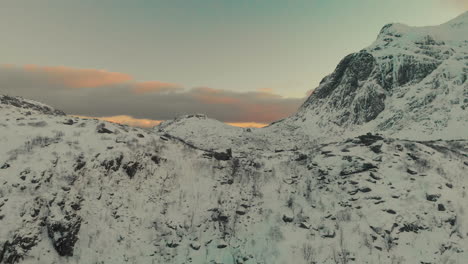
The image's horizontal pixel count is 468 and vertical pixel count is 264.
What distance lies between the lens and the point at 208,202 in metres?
26.3

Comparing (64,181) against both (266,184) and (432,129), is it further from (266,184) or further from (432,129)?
(432,129)

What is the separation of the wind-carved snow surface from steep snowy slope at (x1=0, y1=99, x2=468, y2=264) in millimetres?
72

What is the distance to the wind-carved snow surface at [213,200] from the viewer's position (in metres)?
21.2

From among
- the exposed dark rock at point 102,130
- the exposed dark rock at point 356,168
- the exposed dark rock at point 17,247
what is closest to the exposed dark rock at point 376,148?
the exposed dark rock at point 356,168

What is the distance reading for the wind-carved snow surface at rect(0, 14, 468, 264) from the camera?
2120 cm

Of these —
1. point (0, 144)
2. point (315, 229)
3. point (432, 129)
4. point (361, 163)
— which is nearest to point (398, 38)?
point (432, 129)

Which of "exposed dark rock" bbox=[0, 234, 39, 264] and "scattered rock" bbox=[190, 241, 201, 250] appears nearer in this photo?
"exposed dark rock" bbox=[0, 234, 39, 264]

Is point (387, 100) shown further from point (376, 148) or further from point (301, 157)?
point (301, 157)

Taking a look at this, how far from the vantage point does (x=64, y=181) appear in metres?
23.0

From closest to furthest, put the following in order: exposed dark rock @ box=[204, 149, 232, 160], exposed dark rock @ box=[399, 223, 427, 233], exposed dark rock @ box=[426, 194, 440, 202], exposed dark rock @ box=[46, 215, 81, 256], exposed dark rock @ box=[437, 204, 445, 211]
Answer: exposed dark rock @ box=[46, 215, 81, 256], exposed dark rock @ box=[399, 223, 427, 233], exposed dark rock @ box=[437, 204, 445, 211], exposed dark rock @ box=[426, 194, 440, 202], exposed dark rock @ box=[204, 149, 232, 160]

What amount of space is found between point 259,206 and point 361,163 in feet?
29.1

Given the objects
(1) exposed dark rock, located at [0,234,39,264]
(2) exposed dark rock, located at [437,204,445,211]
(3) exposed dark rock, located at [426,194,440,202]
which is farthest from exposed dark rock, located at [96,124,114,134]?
(2) exposed dark rock, located at [437,204,445,211]

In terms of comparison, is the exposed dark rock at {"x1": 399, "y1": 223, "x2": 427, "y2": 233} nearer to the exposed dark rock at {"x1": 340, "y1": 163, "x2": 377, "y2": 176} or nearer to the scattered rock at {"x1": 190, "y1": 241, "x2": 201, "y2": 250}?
the exposed dark rock at {"x1": 340, "y1": 163, "x2": 377, "y2": 176}

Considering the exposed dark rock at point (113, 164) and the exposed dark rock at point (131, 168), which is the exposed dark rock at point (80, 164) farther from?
the exposed dark rock at point (131, 168)
